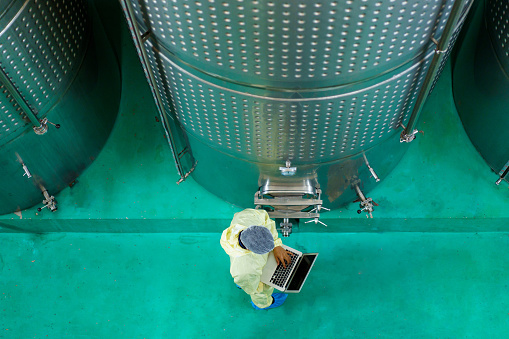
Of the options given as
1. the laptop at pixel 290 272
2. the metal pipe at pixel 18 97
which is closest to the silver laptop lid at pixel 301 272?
the laptop at pixel 290 272

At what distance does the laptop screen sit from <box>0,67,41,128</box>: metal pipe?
1732 mm

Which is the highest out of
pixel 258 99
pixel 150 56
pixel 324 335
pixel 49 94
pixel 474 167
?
pixel 150 56

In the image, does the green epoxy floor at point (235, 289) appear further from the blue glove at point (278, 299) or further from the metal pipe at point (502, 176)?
the metal pipe at point (502, 176)

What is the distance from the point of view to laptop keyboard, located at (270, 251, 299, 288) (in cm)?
277

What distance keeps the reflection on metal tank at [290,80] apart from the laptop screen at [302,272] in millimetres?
419

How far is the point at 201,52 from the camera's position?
179 cm

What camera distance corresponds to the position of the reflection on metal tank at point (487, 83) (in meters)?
2.52

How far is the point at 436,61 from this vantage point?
1897 mm

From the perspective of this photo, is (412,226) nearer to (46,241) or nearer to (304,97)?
(304,97)

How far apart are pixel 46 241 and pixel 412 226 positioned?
2554mm

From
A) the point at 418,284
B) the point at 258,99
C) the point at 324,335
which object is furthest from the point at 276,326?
the point at 258,99

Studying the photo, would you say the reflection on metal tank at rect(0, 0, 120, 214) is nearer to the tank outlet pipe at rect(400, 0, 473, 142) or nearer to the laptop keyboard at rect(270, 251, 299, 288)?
the laptop keyboard at rect(270, 251, 299, 288)

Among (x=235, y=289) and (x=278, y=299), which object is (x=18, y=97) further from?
(x=278, y=299)

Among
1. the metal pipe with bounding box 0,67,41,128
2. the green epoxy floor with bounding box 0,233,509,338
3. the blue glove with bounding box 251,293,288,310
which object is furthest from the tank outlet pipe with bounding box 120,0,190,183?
the blue glove with bounding box 251,293,288,310
